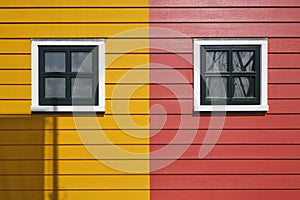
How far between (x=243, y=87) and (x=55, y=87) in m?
1.86

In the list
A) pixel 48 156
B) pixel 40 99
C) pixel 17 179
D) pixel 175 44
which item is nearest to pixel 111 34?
pixel 175 44

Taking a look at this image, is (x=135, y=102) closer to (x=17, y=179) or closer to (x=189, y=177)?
(x=189, y=177)

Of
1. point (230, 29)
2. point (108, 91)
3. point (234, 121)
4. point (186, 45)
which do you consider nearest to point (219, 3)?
point (230, 29)

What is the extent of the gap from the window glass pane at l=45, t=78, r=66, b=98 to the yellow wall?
0.61ft

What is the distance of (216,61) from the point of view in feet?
15.4

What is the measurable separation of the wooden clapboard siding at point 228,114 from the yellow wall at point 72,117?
0.63 feet

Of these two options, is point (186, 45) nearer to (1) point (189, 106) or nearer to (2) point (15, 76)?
(1) point (189, 106)

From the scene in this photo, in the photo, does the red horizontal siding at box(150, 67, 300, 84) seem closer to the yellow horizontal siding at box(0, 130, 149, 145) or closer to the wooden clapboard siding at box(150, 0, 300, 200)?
the wooden clapboard siding at box(150, 0, 300, 200)

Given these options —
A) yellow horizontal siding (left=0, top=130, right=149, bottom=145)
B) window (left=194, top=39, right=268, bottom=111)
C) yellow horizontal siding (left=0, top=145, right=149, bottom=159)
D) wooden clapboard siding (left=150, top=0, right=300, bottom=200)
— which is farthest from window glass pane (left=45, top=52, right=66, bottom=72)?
window (left=194, top=39, right=268, bottom=111)

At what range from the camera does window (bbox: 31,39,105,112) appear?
15.3 ft

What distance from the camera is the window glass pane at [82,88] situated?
15.4 ft

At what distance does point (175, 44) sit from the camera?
15.4ft

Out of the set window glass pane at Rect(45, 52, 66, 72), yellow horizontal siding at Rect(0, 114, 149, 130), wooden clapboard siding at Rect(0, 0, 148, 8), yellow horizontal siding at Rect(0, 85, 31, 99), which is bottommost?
yellow horizontal siding at Rect(0, 114, 149, 130)

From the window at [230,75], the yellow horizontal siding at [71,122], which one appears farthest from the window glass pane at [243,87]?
the yellow horizontal siding at [71,122]
